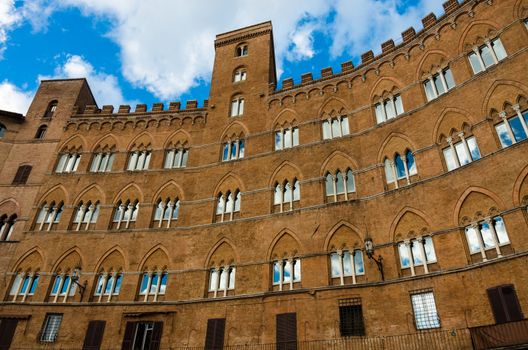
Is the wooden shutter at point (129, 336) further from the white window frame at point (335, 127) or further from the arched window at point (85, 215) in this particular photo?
the white window frame at point (335, 127)

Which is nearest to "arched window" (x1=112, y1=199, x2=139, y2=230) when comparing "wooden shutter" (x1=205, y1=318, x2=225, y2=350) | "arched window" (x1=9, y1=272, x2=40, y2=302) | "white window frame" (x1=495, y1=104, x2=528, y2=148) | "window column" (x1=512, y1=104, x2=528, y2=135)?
"arched window" (x1=9, y1=272, x2=40, y2=302)

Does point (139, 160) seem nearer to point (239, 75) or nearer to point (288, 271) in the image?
point (239, 75)

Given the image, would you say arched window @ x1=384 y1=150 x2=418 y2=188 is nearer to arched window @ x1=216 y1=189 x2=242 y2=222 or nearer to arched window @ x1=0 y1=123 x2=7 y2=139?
arched window @ x1=216 y1=189 x2=242 y2=222

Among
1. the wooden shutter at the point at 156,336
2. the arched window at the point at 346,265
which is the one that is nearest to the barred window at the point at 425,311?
the arched window at the point at 346,265

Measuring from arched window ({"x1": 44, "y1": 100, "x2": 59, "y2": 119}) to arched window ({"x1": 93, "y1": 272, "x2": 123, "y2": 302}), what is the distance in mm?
14276

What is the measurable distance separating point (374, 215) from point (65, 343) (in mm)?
16933

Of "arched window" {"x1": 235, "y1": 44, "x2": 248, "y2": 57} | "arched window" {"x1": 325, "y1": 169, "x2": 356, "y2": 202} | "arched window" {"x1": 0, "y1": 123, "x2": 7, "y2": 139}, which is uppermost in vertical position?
"arched window" {"x1": 235, "y1": 44, "x2": 248, "y2": 57}

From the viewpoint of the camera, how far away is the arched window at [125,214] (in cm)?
2452

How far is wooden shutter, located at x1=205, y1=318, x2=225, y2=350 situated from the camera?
18964 mm

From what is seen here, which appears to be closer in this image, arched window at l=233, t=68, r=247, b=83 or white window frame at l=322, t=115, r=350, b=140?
white window frame at l=322, t=115, r=350, b=140

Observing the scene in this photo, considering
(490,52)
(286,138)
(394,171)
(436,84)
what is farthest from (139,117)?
(490,52)

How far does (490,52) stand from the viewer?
A: 1852 cm

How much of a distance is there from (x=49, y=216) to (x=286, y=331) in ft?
55.3

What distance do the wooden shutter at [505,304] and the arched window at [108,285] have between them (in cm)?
1800
